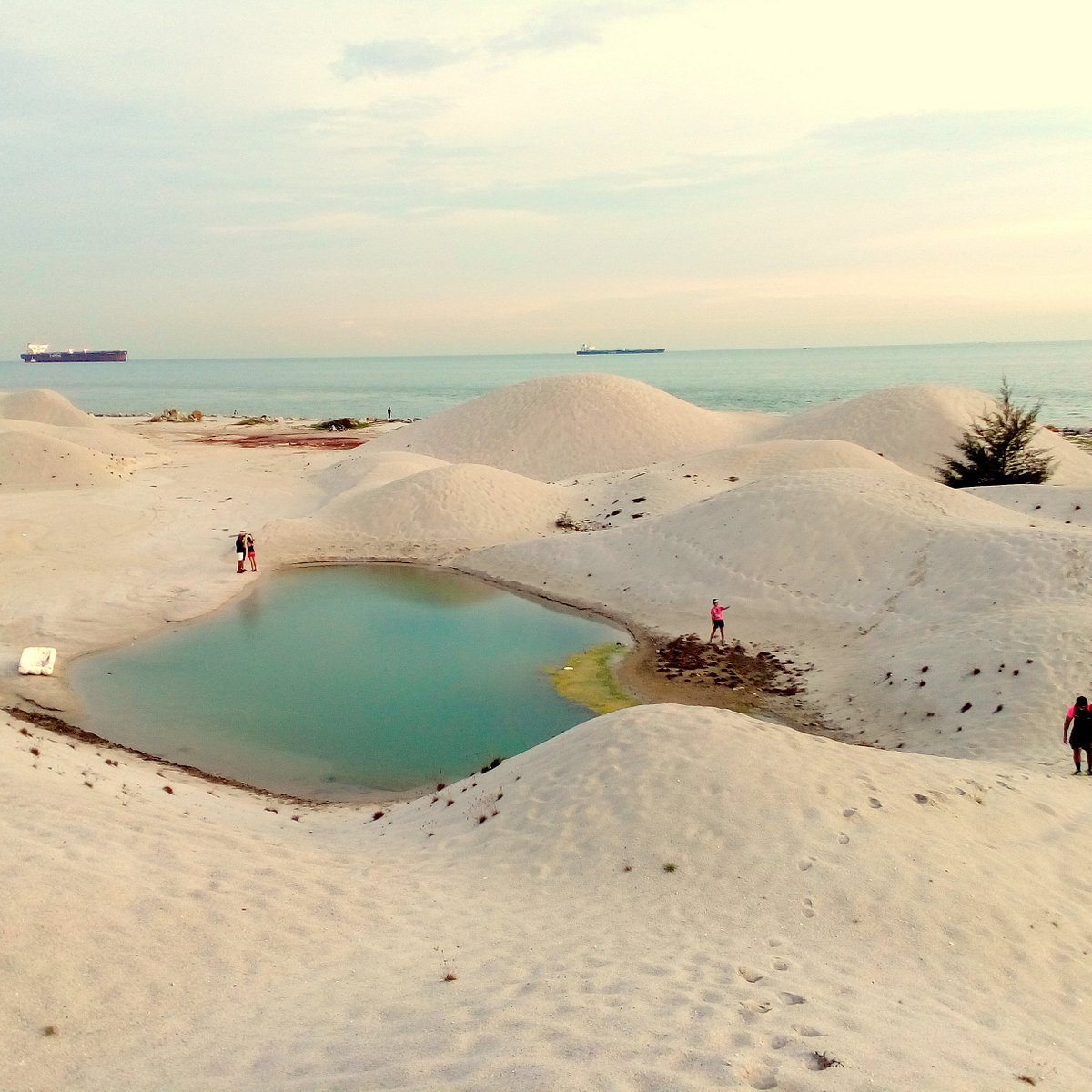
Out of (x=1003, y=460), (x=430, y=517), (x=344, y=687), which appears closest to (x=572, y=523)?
(x=430, y=517)

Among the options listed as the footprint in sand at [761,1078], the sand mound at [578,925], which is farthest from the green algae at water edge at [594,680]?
the footprint in sand at [761,1078]

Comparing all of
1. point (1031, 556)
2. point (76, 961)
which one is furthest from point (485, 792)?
point (1031, 556)

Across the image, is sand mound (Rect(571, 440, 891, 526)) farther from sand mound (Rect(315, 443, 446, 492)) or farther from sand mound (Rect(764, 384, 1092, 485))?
sand mound (Rect(764, 384, 1092, 485))

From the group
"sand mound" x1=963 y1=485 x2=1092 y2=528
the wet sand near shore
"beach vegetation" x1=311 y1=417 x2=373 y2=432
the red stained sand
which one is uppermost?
"beach vegetation" x1=311 y1=417 x2=373 y2=432

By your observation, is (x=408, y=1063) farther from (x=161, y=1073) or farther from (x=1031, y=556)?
(x=1031, y=556)

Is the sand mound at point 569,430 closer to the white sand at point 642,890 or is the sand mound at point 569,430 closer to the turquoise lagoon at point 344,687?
the turquoise lagoon at point 344,687

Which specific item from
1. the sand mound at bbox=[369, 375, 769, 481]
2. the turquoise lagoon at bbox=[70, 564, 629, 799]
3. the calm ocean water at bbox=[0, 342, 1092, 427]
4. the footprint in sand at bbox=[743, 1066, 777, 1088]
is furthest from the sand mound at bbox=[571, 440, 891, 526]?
the calm ocean water at bbox=[0, 342, 1092, 427]

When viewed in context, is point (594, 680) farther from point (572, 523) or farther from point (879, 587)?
point (572, 523)
